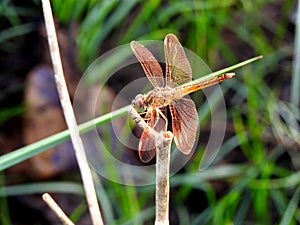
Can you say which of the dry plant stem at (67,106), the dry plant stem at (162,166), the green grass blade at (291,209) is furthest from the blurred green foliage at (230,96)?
the dry plant stem at (162,166)

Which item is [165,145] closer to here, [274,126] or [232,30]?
[274,126]

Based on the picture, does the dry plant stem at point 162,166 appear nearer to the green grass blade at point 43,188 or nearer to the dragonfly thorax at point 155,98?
the dragonfly thorax at point 155,98

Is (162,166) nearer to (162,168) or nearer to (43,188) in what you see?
(162,168)

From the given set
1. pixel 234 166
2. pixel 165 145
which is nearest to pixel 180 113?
pixel 165 145

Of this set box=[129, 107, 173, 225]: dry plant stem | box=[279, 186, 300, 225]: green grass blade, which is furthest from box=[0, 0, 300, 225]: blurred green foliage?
box=[129, 107, 173, 225]: dry plant stem

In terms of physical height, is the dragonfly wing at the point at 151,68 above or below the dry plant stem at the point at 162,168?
above

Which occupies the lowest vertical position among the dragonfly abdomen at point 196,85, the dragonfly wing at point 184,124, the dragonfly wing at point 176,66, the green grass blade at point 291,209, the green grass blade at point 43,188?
the green grass blade at point 291,209

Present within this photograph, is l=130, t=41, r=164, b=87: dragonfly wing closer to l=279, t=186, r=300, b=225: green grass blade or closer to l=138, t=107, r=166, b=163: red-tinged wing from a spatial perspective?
l=138, t=107, r=166, b=163: red-tinged wing
